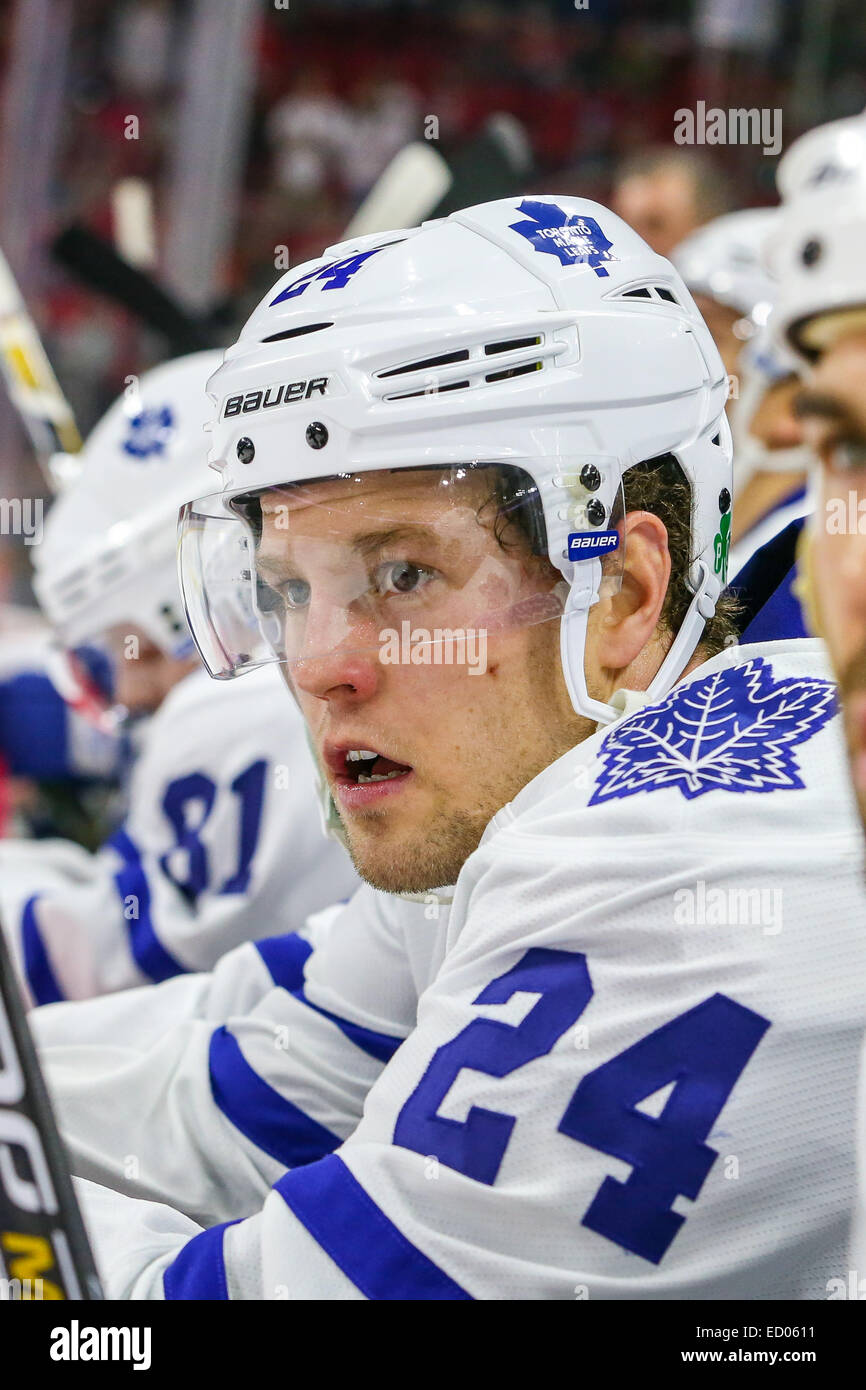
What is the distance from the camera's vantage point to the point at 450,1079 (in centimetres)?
91

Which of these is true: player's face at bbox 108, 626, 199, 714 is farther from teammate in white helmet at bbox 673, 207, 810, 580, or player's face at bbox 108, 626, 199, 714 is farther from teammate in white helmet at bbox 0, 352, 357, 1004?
teammate in white helmet at bbox 673, 207, 810, 580

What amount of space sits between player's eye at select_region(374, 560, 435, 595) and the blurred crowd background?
115 inches

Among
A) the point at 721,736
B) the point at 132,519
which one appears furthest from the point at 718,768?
the point at 132,519

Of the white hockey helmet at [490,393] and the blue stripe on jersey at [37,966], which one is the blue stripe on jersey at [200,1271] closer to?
the white hockey helmet at [490,393]

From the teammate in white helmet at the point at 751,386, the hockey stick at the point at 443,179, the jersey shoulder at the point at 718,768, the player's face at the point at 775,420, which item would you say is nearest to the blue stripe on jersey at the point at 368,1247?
the jersey shoulder at the point at 718,768

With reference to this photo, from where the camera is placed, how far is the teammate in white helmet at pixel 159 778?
191cm

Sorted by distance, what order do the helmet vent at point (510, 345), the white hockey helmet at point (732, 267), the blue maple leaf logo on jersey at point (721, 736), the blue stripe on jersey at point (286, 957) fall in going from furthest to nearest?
the white hockey helmet at point (732, 267) → the blue stripe on jersey at point (286, 957) → the helmet vent at point (510, 345) → the blue maple leaf logo on jersey at point (721, 736)

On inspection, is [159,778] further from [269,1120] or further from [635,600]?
[635,600]

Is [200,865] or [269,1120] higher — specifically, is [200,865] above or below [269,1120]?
above

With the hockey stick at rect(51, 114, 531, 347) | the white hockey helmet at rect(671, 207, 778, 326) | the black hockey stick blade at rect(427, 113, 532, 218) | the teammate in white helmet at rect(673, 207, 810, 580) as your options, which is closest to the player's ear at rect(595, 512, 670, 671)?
the hockey stick at rect(51, 114, 531, 347)

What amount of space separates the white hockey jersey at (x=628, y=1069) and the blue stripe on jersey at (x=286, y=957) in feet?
1.22

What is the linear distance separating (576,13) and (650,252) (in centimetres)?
488

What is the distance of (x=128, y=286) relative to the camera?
2.69 m

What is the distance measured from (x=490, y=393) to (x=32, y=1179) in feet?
1.80
